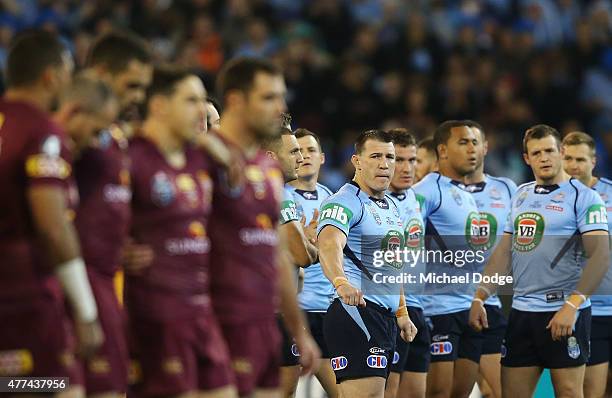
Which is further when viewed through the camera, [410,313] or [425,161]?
[425,161]

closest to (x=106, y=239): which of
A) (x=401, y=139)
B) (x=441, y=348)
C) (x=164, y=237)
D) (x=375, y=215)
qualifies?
(x=164, y=237)

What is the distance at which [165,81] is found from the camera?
22.9 ft

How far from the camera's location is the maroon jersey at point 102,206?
6.55 metres

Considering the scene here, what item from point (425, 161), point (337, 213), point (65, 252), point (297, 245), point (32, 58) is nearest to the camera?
point (65, 252)

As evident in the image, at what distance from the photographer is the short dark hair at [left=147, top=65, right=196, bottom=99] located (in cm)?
696

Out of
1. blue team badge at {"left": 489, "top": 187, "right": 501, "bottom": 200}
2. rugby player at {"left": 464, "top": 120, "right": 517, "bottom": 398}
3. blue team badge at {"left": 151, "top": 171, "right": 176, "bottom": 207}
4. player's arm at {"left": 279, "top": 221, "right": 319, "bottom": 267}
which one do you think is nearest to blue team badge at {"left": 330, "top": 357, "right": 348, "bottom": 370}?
player's arm at {"left": 279, "top": 221, "right": 319, "bottom": 267}

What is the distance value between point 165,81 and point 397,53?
13.2 m

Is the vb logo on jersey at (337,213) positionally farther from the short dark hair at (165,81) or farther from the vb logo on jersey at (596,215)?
the short dark hair at (165,81)

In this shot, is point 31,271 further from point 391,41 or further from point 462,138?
point 391,41

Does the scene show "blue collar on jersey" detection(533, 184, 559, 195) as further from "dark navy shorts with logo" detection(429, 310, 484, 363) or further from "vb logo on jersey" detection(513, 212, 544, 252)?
"dark navy shorts with logo" detection(429, 310, 484, 363)

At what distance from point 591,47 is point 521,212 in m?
9.88

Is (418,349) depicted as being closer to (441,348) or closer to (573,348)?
(441,348)

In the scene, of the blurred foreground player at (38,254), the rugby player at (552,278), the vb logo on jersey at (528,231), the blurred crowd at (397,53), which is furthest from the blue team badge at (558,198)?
the blurred crowd at (397,53)

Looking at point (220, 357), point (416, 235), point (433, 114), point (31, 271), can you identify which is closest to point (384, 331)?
point (416, 235)
